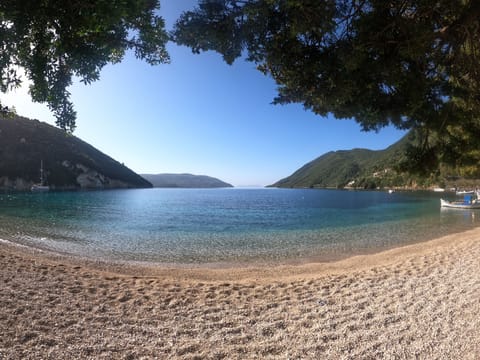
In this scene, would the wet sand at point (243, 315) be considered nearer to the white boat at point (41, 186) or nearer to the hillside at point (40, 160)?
the white boat at point (41, 186)

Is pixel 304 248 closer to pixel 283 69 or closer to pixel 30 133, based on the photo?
pixel 283 69

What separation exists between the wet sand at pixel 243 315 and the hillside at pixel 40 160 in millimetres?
146956

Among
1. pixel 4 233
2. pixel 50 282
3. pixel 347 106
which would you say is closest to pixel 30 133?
pixel 4 233

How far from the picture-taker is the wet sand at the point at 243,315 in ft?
15.3

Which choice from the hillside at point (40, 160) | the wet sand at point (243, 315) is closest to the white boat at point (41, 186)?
the hillside at point (40, 160)

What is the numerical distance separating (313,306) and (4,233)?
25008 mm

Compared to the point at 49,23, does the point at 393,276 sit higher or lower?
lower

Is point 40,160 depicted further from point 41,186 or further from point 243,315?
point 243,315

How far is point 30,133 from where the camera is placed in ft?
446

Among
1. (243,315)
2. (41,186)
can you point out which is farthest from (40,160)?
(243,315)

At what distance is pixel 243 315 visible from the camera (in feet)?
21.1

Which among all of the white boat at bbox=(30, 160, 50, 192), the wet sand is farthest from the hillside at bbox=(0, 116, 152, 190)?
the wet sand

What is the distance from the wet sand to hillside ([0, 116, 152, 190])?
14696 cm

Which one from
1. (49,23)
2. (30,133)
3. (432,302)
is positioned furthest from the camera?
(30,133)
